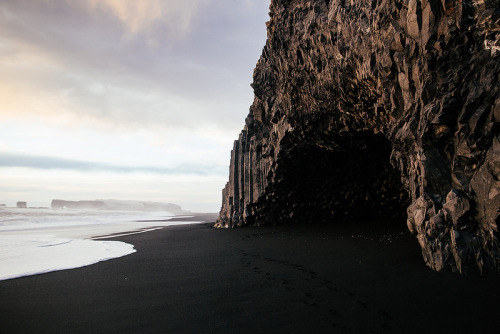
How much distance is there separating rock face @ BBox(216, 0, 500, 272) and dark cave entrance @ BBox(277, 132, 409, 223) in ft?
0.21

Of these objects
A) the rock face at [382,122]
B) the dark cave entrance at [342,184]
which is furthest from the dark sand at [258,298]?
the dark cave entrance at [342,184]

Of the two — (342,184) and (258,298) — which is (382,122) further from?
(258,298)

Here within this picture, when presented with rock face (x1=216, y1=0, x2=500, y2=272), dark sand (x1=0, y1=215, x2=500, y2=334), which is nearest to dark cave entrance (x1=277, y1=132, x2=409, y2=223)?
rock face (x1=216, y1=0, x2=500, y2=272)

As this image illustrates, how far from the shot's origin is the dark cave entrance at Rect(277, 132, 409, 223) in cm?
1505

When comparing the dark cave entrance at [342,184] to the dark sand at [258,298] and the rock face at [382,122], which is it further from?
the dark sand at [258,298]

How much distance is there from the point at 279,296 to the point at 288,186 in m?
12.7

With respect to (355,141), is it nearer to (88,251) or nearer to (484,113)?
(484,113)

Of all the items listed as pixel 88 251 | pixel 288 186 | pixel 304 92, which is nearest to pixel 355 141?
pixel 304 92

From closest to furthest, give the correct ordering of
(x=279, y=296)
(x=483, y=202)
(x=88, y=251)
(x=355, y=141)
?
(x=279, y=296)
(x=483, y=202)
(x=88, y=251)
(x=355, y=141)

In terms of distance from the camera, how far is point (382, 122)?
34.2 feet

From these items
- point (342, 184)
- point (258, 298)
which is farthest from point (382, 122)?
point (258, 298)

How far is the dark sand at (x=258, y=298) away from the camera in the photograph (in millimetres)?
3449

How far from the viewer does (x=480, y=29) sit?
5.16m

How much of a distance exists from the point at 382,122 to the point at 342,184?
6711mm
